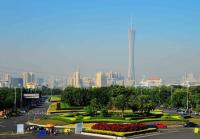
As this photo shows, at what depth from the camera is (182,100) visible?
3937 inches

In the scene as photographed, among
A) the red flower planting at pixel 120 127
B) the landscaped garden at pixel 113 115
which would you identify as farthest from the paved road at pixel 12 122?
the red flower planting at pixel 120 127

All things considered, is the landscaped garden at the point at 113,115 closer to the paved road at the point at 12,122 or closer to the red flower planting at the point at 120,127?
the red flower planting at the point at 120,127

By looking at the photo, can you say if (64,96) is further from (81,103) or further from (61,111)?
(61,111)

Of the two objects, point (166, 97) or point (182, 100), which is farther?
point (166, 97)

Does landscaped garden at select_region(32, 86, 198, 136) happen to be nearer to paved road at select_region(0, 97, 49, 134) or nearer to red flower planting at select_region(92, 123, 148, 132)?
red flower planting at select_region(92, 123, 148, 132)

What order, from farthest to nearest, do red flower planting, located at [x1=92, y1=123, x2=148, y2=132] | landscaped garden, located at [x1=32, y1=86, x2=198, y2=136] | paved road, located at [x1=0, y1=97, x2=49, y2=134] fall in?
paved road, located at [x1=0, y1=97, x2=49, y2=134], landscaped garden, located at [x1=32, y1=86, x2=198, y2=136], red flower planting, located at [x1=92, y1=123, x2=148, y2=132]

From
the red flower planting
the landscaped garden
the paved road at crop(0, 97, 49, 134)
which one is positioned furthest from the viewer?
the paved road at crop(0, 97, 49, 134)

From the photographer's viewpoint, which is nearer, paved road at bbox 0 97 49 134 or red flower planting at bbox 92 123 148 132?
red flower planting at bbox 92 123 148 132

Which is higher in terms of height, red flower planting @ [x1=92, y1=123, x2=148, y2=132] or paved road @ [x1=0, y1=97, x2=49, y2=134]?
red flower planting @ [x1=92, y1=123, x2=148, y2=132]

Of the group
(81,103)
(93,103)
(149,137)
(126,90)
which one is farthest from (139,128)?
(81,103)

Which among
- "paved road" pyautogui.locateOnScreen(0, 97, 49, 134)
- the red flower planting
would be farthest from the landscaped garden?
"paved road" pyautogui.locateOnScreen(0, 97, 49, 134)

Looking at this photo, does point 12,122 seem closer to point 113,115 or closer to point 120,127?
point 113,115

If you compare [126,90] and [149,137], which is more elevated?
[126,90]

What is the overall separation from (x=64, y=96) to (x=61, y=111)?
583 inches
